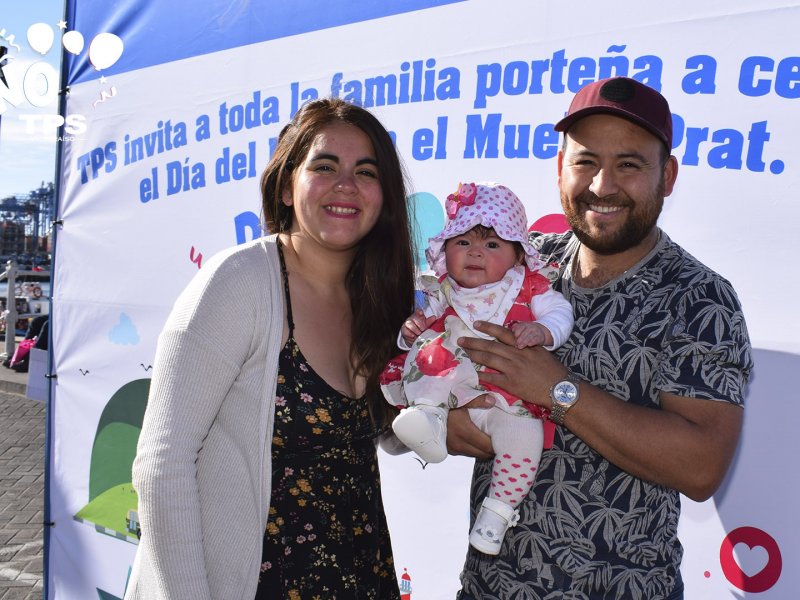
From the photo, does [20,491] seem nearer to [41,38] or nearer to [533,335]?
→ [41,38]

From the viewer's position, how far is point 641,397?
1775mm

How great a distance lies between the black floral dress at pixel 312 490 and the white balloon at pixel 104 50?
2813mm

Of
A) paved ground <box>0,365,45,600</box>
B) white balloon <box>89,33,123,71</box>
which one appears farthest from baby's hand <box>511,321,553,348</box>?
paved ground <box>0,365,45,600</box>

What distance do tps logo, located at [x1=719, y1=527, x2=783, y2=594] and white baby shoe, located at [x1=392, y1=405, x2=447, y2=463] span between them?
104 cm

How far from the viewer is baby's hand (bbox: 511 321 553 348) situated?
1812 mm

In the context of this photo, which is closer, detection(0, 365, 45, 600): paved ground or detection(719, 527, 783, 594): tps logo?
detection(719, 527, 783, 594): tps logo

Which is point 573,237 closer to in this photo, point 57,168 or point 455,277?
point 455,277

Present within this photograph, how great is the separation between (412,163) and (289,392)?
1.39m

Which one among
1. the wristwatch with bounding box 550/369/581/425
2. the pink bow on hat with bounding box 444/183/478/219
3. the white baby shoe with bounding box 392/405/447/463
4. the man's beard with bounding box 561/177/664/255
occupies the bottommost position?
the white baby shoe with bounding box 392/405/447/463

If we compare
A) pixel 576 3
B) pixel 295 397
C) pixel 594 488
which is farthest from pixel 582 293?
pixel 576 3

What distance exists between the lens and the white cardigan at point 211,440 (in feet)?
5.74

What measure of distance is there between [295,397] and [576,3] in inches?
65.2

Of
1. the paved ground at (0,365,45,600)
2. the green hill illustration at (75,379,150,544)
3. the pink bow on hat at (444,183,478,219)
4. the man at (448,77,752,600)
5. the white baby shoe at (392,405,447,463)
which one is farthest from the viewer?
the paved ground at (0,365,45,600)

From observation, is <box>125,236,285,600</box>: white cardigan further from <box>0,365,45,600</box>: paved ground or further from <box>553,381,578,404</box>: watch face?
<box>0,365,45,600</box>: paved ground
